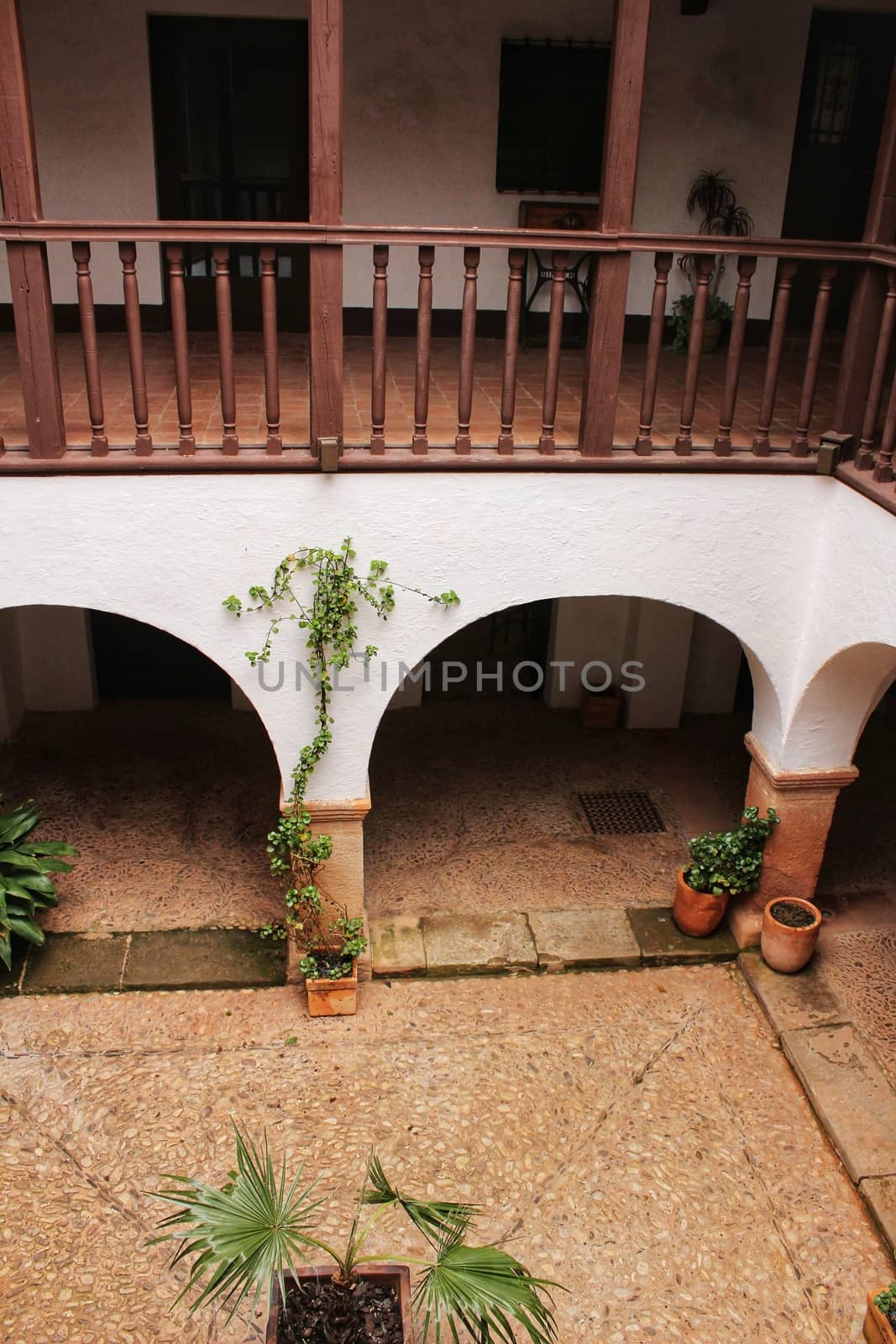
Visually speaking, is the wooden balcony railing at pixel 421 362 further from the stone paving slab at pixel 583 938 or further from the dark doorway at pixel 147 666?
the dark doorway at pixel 147 666

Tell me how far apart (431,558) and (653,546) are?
1166 mm

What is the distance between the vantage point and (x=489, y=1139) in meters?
6.13

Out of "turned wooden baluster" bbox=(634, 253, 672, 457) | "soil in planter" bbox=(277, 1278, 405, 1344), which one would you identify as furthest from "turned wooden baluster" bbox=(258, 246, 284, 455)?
"soil in planter" bbox=(277, 1278, 405, 1344)

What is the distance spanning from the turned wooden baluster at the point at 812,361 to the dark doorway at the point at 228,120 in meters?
4.12

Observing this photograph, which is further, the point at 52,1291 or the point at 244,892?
the point at 244,892

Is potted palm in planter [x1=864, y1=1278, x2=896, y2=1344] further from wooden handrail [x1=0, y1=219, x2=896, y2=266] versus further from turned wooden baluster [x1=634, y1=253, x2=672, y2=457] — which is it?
wooden handrail [x1=0, y1=219, x2=896, y2=266]

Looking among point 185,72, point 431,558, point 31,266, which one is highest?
point 185,72

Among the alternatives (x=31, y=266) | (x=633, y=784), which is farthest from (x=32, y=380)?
(x=633, y=784)

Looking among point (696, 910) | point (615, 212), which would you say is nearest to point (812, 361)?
point (615, 212)

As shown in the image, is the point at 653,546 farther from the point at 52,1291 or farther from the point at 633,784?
the point at 52,1291

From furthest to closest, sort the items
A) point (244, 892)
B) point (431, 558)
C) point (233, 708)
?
point (233, 708)
point (244, 892)
point (431, 558)

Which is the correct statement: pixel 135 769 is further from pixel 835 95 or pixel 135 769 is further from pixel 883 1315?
pixel 835 95

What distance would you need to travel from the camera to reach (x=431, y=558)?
613 centimetres

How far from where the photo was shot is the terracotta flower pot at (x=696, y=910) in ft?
24.0
